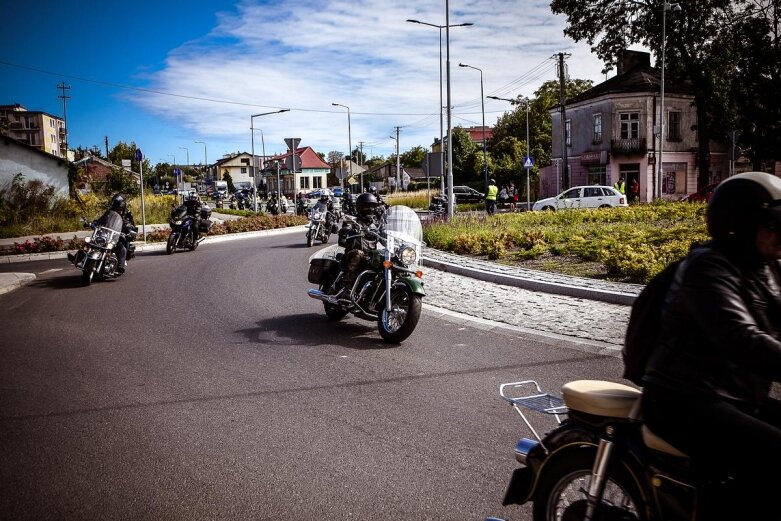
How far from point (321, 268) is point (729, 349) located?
6193 millimetres

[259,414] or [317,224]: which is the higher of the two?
[317,224]

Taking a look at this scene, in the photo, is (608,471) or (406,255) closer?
(608,471)

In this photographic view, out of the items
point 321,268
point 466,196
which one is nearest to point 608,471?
point 321,268

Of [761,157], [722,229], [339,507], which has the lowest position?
[339,507]

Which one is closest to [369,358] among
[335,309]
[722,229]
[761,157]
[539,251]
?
[335,309]


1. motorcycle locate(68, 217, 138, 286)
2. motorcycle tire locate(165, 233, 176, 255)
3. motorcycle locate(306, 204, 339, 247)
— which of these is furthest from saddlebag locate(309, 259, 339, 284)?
motorcycle locate(306, 204, 339, 247)

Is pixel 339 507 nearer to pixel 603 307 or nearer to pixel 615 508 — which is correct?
pixel 615 508

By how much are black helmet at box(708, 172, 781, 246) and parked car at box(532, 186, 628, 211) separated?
29091 mm

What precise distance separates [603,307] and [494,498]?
18.6 feet

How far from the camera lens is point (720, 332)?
201 cm

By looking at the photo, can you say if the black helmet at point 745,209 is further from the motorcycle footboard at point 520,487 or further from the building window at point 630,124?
the building window at point 630,124

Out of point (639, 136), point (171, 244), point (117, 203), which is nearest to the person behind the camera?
point (117, 203)

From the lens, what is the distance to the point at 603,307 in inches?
331

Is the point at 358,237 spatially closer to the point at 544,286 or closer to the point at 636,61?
the point at 544,286
